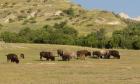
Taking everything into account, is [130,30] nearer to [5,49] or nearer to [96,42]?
Answer: [96,42]

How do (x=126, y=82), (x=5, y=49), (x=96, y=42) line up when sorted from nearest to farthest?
1. (x=126, y=82)
2. (x=5, y=49)
3. (x=96, y=42)

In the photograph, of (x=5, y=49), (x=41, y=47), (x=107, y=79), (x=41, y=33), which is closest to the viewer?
→ (x=107, y=79)

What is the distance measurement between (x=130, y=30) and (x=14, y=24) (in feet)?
178

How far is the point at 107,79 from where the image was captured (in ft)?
124

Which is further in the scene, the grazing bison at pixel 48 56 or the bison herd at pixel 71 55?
the grazing bison at pixel 48 56

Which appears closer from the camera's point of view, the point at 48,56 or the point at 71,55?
the point at 48,56

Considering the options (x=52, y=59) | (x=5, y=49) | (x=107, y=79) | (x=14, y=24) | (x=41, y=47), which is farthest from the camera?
(x=14, y=24)

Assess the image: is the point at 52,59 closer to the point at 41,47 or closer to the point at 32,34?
the point at 41,47

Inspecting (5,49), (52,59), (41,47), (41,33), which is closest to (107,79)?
(52,59)

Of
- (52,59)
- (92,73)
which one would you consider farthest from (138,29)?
(92,73)

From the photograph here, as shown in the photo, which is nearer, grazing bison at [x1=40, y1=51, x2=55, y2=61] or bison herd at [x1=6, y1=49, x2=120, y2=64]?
bison herd at [x1=6, y1=49, x2=120, y2=64]

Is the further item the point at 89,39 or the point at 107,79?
the point at 89,39

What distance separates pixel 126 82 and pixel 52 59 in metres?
28.7

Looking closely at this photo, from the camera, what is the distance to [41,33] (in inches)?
5502
